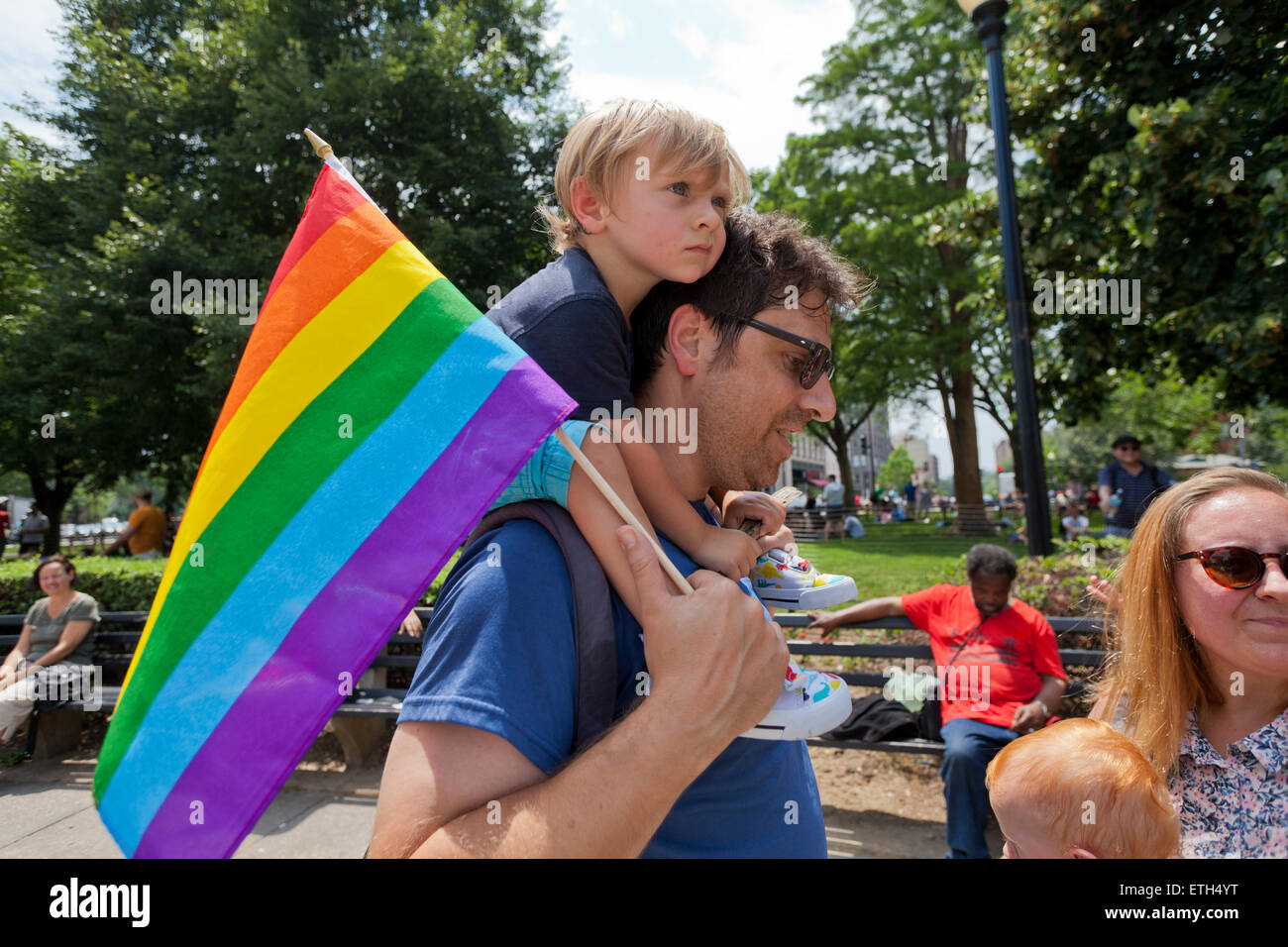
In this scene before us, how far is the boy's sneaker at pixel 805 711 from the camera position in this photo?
145 cm

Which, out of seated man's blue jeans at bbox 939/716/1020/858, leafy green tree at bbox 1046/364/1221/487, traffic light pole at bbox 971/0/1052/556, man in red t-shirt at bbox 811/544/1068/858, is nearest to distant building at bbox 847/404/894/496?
leafy green tree at bbox 1046/364/1221/487

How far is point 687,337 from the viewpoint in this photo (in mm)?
1971

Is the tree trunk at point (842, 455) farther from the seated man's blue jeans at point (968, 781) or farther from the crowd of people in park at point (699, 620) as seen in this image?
the crowd of people in park at point (699, 620)

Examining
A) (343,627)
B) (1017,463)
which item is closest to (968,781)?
(343,627)

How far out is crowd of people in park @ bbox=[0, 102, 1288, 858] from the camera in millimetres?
1117

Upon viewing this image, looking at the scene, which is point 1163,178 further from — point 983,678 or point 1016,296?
point 983,678

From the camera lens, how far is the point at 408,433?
137cm

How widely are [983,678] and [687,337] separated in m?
3.65

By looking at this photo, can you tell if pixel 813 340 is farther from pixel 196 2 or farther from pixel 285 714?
pixel 196 2

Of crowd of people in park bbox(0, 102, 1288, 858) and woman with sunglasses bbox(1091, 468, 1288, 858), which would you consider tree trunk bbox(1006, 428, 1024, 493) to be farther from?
crowd of people in park bbox(0, 102, 1288, 858)

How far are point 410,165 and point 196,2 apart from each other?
8.41 metres
